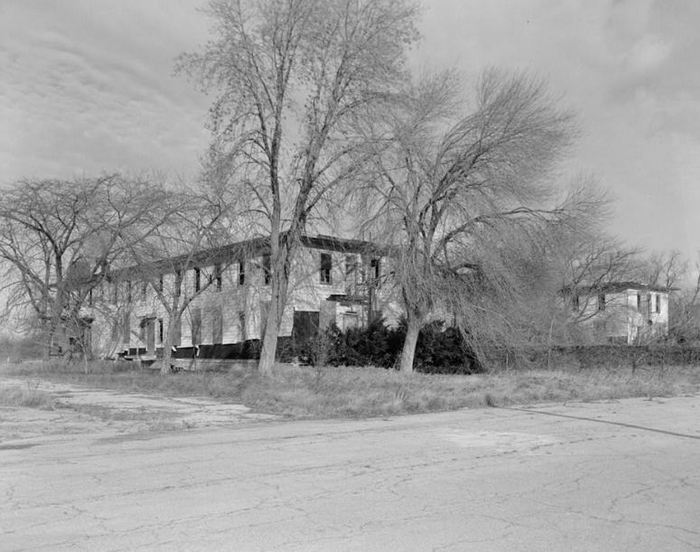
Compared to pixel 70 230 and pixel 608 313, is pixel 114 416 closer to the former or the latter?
pixel 70 230

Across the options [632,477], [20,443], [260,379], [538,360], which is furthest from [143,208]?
[632,477]

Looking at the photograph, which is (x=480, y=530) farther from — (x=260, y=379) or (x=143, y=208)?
(x=143, y=208)

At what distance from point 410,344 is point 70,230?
17.9m

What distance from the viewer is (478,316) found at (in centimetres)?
2930

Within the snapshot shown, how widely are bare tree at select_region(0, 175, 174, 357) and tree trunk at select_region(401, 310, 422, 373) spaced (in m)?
12.7

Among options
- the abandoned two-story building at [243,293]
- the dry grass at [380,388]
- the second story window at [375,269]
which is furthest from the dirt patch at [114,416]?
the second story window at [375,269]

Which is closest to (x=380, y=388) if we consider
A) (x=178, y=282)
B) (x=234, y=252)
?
(x=234, y=252)

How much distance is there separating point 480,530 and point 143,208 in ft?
102

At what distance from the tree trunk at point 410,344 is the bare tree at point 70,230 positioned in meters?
12.7

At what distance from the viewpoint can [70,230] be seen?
37062mm

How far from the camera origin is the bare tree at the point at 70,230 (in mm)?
35375

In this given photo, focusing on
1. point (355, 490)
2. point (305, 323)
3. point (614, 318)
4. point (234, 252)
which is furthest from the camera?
point (614, 318)

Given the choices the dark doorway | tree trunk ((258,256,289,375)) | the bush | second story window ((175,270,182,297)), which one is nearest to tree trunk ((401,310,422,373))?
the bush

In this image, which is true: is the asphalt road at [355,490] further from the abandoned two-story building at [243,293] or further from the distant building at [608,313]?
the distant building at [608,313]
